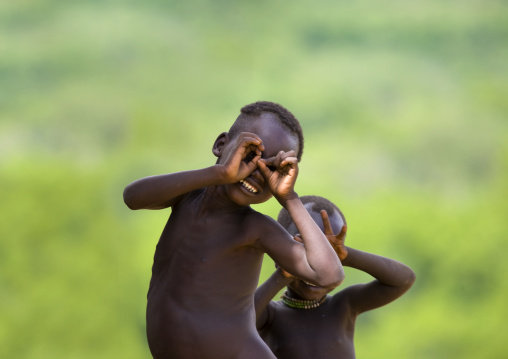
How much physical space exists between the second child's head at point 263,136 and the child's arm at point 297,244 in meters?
0.04

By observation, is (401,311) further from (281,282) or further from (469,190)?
(281,282)

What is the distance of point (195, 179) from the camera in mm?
1382

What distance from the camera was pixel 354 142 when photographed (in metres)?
3.32

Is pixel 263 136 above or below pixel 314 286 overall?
above

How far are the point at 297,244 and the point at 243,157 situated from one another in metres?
0.19

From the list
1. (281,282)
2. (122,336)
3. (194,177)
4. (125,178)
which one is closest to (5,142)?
(125,178)

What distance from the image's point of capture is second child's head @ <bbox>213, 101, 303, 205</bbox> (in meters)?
1.42

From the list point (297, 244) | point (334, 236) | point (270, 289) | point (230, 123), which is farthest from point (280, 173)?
point (230, 123)

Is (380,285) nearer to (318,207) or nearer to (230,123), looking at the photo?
(318,207)

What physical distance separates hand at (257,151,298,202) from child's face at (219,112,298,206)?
2 centimetres

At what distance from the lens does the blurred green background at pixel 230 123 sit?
9.99 ft

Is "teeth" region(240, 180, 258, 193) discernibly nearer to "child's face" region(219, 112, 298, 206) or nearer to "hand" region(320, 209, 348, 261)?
"child's face" region(219, 112, 298, 206)

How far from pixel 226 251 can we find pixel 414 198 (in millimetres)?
2027

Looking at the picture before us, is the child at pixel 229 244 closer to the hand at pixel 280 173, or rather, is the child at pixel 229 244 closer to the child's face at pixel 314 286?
the hand at pixel 280 173
